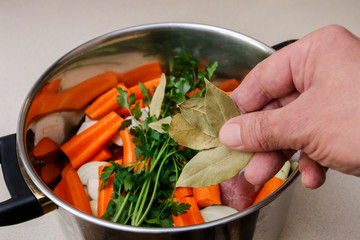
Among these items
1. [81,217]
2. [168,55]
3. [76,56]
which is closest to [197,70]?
[168,55]

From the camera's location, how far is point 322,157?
21.3 inches

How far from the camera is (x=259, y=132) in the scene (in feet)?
1.86

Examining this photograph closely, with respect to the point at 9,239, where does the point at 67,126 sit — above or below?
above

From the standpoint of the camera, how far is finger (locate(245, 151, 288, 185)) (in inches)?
25.8

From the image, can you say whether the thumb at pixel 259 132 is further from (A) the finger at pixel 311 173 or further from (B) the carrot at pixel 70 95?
(B) the carrot at pixel 70 95

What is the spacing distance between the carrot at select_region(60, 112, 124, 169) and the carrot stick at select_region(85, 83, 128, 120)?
2.4 inches

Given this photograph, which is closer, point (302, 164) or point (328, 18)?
point (302, 164)

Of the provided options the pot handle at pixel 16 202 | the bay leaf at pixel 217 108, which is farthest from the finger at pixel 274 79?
the pot handle at pixel 16 202

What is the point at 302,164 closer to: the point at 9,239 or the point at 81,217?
the point at 81,217

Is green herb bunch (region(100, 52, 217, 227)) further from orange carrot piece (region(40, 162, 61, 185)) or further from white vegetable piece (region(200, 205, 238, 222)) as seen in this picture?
orange carrot piece (region(40, 162, 61, 185))

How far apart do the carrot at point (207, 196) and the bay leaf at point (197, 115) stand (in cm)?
21

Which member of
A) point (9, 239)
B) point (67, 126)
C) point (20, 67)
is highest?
point (20, 67)

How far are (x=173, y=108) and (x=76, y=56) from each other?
288 mm

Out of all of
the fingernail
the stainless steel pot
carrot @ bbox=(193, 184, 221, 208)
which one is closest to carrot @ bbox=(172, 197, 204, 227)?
carrot @ bbox=(193, 184, 221, 208)
